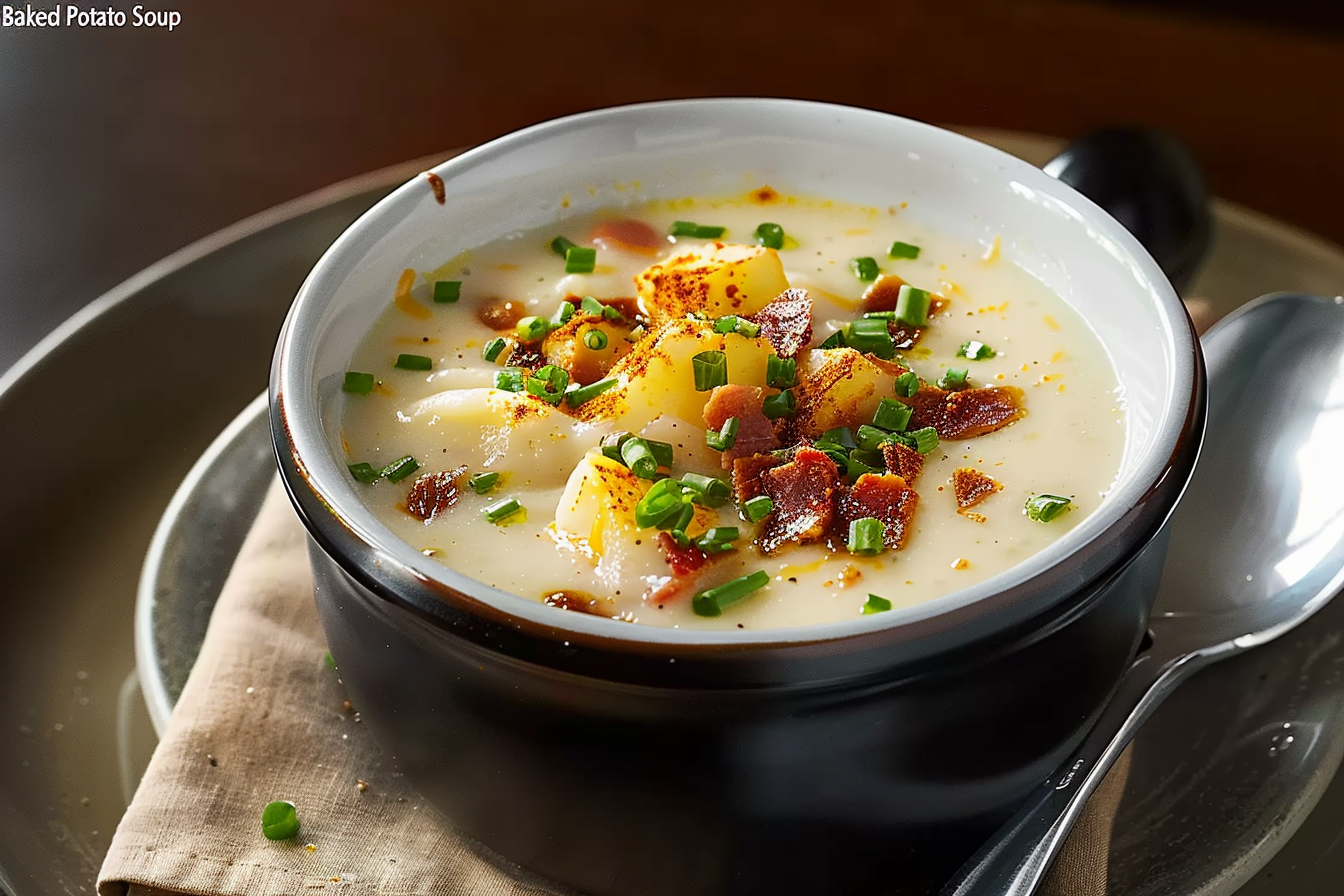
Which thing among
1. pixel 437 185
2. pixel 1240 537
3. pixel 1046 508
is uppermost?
pixel 437 185

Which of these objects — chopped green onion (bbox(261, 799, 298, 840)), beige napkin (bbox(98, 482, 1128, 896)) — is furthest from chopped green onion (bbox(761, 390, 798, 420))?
chopped green onion (bbox(261, 799, 298, 840))

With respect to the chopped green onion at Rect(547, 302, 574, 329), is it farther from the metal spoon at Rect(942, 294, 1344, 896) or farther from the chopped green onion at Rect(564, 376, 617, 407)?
the metal spoon at Rect(942, 294, 1344, 896)

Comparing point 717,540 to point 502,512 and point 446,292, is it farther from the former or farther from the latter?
point 446,292

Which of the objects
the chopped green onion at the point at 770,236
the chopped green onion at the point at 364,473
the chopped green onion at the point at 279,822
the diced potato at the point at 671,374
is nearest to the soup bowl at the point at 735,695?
the chopped green onion at the point at 364,473

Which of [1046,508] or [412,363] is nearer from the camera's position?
[1046,508]

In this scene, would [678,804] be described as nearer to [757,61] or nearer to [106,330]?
[106,330]

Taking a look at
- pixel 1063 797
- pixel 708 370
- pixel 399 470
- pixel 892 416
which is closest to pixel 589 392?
pixel 708 370

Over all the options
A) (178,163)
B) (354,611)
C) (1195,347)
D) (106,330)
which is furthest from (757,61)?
(354,611)

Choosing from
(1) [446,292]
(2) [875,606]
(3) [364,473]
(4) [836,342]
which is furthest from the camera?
(1) [446,292]

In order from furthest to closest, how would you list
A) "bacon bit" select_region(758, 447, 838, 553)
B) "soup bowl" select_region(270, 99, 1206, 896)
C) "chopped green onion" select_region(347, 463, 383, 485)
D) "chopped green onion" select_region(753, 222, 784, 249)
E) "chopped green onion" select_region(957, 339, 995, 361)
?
"chopped green onion" select_region(753, 222, 784, 249)
"chopped green onion" select_region(957, 339, 995, 361)
"chopped green onion" select_region(347, 463, 383, 485)
"bacon bit" select_region(758, 447, 838, 553)
"soup bowl" select_region(270, 99, 1206, 896)
